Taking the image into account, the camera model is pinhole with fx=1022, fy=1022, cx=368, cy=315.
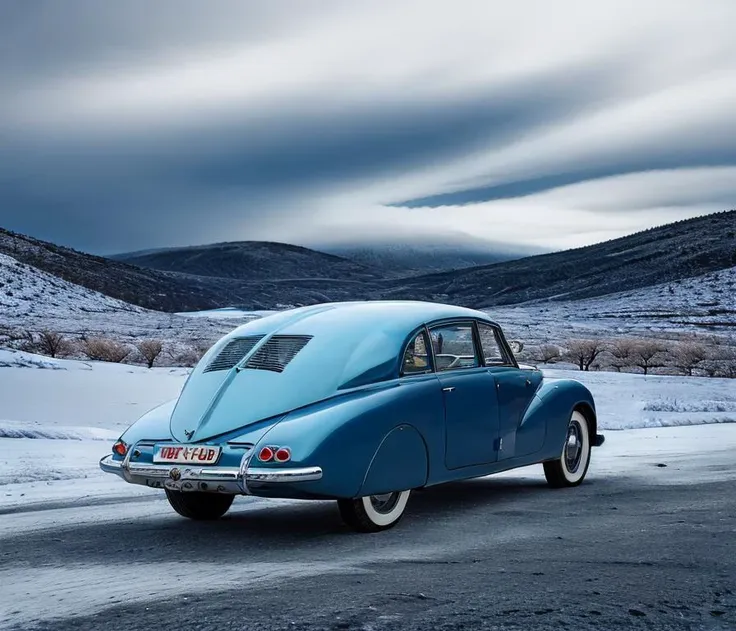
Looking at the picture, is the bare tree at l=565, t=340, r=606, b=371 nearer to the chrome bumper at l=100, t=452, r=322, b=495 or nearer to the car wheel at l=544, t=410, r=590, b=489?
the car wheel at l=544, t=410, r=590, b=489

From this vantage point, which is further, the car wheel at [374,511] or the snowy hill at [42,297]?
the snowy hill at [42,297]

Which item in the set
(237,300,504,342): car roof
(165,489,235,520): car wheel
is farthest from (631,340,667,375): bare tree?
(165,489,235,520): car wheel

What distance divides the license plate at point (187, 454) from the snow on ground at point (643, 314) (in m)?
45.2

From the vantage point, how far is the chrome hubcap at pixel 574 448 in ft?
31.5

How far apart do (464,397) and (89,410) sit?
11089mm

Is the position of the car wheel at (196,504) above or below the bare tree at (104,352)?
below

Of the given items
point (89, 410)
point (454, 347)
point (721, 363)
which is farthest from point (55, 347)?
point (454, 347)

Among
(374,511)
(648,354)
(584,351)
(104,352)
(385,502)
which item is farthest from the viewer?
(584,351)

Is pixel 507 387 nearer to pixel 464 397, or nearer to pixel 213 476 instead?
pixel 464 397

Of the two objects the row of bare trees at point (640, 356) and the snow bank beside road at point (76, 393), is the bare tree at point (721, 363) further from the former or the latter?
the snow bank beside road at point (76, 393)

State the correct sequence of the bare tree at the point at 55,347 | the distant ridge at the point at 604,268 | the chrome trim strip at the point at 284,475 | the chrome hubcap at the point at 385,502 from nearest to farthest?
the chrome trim strip at the point at 284,475 < the chrome hubcap at the point at 385,502 < the bare tree at the point at 55,347 < the distant ridge at the point at 604,268

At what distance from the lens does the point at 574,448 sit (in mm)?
9680

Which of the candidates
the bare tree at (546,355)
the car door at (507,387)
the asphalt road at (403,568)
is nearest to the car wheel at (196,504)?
the asphalt road at (403,568)

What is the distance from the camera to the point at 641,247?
15888cm
